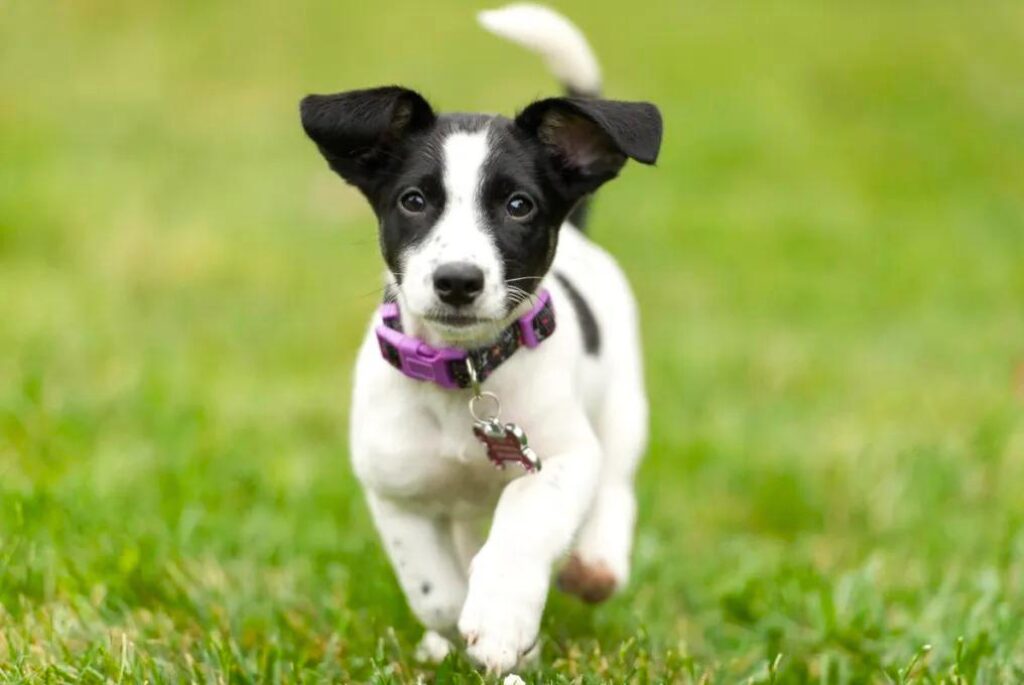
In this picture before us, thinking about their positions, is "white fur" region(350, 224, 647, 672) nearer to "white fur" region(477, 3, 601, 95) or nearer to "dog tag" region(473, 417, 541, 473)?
"dog tag" region(473, 417, 541, 473)

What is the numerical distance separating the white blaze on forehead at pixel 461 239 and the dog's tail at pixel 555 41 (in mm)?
727

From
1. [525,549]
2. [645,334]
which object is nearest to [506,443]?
[525,549]

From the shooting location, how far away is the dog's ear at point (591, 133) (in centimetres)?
359

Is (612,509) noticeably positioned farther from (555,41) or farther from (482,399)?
(555,41)

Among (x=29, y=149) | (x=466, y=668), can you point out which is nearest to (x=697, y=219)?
(x=29, y=149)

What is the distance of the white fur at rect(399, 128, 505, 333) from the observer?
3465mm

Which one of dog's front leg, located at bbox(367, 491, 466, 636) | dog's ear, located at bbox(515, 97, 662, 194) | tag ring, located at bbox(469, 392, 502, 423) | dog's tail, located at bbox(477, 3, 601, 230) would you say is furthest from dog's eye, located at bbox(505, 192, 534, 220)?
dog's front leg, located at bbox(367, 491, 466, 636)

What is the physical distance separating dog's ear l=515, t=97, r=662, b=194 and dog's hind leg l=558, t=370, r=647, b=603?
101cm

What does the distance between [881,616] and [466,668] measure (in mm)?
1477

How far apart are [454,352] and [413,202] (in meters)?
0.38

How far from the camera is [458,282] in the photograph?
11.2 feet

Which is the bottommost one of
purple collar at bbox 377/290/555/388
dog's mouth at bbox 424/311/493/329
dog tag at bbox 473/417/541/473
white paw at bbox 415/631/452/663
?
white paw at bbox 415/631/452/663

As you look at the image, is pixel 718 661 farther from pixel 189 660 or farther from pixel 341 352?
pixel 341 352

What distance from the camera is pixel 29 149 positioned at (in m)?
11.3
